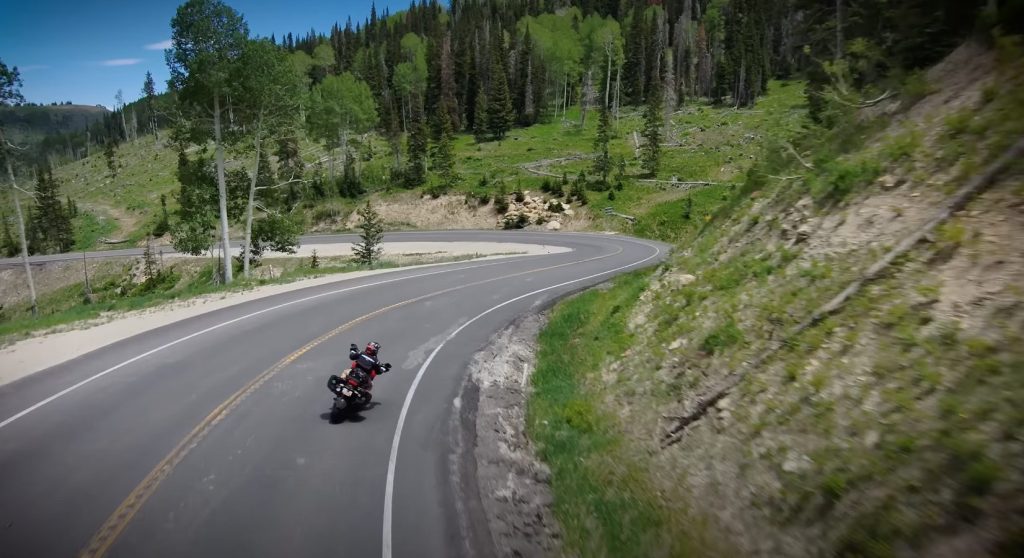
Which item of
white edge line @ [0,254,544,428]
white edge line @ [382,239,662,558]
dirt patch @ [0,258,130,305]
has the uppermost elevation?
white edge line @ [0,254,544,428]

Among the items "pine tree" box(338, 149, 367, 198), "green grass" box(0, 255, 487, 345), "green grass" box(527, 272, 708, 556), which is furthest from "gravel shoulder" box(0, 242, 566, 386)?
"pine tree" box(338, 149, 367, 198)

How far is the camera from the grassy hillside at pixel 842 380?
5.42 m

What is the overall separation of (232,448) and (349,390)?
88.9 inches

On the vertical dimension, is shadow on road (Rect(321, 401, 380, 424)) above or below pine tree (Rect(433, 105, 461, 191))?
below

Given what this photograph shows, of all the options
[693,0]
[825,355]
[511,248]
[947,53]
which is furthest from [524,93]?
[825,355]

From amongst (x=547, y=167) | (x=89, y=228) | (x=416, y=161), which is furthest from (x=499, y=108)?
(x=89, y=228)

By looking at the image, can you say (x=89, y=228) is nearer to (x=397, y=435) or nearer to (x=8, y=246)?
(x=8, y=246)

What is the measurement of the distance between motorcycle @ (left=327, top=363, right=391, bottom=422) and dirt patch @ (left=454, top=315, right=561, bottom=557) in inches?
83.2

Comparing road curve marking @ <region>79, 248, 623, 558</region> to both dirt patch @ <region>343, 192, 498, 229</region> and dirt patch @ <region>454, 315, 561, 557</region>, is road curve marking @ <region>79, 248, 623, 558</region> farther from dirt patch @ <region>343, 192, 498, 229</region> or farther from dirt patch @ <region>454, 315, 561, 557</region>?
dirt patch @ <region>343, 192, 498, 229</region>

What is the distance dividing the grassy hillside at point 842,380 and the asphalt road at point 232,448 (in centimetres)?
266

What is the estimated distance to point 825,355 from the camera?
7.93 metres

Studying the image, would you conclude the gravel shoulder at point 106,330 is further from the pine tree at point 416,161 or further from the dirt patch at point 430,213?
the pine tree at point 416,161

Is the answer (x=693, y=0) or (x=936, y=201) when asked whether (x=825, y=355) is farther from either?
(x=693, y=0)

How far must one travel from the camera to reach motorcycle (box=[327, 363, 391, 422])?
34.5 ft
